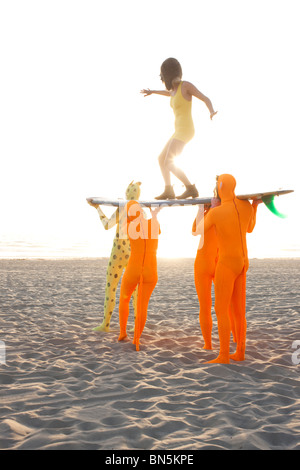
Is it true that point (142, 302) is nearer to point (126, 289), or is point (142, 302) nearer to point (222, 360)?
point (126, 289)

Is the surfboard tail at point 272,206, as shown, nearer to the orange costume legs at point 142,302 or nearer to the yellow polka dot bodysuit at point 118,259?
the orange costume legs at point 142,302

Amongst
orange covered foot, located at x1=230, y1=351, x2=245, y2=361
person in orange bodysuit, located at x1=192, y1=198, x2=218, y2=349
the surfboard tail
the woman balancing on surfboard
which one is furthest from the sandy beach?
the woman balancing on surfboard

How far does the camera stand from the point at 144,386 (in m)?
4.57

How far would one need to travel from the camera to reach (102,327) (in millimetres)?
7270

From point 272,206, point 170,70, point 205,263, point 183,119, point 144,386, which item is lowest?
point 144,386

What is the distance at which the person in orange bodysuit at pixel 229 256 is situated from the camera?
525 centimetres

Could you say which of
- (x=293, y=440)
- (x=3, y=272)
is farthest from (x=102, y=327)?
(x=3, y=272)

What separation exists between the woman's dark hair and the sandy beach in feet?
11.9

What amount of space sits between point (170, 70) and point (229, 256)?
2411 mm

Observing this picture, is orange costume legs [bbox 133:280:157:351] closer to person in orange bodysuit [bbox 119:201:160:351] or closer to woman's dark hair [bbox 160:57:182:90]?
person in orange bodysuit [bbox 119:201:160:351]

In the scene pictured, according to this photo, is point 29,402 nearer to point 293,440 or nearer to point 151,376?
point 151,376

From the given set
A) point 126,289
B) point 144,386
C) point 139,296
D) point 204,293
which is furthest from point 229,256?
point 144,386
